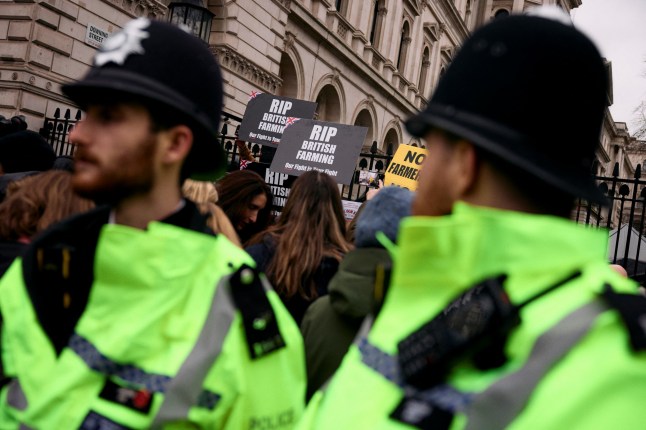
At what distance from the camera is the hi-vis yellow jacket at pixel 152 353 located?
1.64m

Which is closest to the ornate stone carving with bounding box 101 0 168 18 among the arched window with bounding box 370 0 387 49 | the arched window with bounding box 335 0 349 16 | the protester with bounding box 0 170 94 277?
the protester with bounding box 0 170 94 277

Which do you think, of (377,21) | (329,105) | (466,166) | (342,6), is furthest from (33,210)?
(377,21)

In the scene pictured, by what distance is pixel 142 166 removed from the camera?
1901 millimetres

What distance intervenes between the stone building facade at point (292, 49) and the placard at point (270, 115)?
2.12 metres

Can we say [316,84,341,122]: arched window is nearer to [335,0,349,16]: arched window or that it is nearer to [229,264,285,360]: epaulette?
[335,0,349,16]: arched window

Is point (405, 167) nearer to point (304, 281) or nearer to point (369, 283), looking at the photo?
point (304, 281)

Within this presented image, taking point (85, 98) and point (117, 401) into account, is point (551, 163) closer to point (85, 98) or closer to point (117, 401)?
point (117, 401)

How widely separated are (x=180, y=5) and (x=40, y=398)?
6904mm

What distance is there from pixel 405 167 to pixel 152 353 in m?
6.16

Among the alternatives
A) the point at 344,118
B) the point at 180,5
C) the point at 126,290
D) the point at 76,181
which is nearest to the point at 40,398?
the point at 126,290

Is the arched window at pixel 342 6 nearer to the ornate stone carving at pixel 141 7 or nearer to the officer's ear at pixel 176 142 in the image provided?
the ornate stone carving at pixel 141 7

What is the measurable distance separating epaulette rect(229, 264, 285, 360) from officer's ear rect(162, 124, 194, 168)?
1.41 ft

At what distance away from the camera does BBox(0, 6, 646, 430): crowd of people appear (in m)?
1.10

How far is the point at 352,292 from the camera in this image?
2.62 meters
